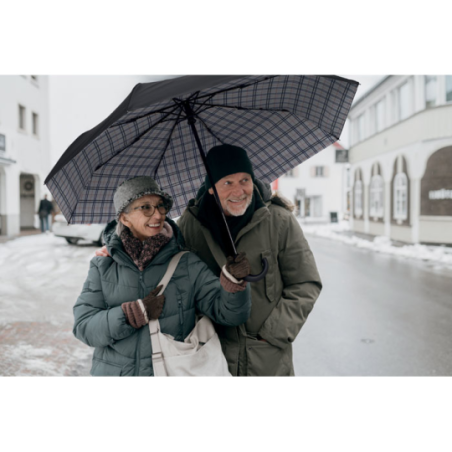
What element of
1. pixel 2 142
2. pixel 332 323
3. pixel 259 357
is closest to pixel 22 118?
pixel 2 142

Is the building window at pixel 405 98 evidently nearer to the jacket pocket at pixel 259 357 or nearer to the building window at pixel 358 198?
the building window at pixel 358 198

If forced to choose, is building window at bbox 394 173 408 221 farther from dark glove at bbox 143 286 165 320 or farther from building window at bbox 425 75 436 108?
dark glove at bbox 143 286 165 320

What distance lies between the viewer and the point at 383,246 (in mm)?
4895

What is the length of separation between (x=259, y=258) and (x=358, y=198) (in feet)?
11.8

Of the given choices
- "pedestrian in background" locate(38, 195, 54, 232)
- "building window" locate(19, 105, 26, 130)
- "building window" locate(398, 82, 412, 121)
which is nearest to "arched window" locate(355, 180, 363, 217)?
"building window" locate(398, 82, 412, 121)

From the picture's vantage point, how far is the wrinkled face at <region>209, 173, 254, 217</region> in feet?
6.49

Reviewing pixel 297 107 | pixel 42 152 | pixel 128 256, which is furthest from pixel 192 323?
pixel 42 152

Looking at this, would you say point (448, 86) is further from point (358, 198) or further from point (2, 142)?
point (2, 142)

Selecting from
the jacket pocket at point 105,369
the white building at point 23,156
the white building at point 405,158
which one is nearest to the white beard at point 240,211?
the jacket pocket at point 105,369

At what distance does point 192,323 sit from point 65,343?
282 cm

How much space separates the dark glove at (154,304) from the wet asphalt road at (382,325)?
252 cm

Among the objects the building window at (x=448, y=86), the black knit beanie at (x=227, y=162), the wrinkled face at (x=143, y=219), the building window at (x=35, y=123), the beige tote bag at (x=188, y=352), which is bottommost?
the beige tote bag at (x=188, y=352)

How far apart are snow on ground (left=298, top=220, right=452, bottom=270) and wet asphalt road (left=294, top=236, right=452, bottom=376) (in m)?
0.10

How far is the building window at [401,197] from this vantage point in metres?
4.22
